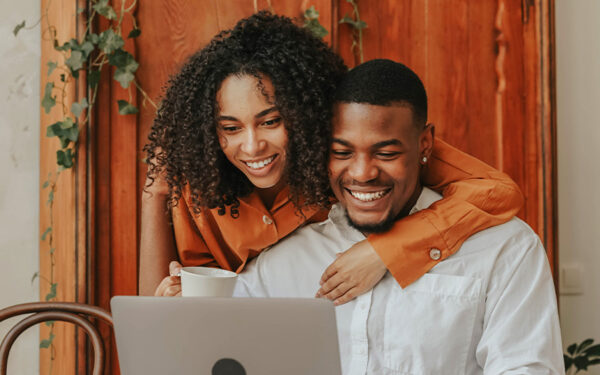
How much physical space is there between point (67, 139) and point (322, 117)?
828 mm

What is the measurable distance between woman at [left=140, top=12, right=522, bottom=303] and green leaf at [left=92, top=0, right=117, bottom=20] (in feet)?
1.40

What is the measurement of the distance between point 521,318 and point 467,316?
0.12m

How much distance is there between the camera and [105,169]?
1694 millimetres

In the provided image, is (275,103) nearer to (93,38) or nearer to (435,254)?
(435,254)

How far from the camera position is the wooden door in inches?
66.4

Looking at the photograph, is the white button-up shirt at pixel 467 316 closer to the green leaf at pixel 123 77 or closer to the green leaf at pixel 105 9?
Answer: the green leaf at pixel 123 77

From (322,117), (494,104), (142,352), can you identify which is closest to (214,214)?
(322,117)

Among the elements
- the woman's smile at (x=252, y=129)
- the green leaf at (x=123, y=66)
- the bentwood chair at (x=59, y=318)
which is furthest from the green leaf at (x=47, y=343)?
the woman's smile at (x=252, y=129)

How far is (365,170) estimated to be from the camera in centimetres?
124

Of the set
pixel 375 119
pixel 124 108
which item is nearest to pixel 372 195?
pixel 375 119

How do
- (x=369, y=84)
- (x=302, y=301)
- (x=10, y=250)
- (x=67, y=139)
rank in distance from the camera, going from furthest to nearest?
(x=10, y=250), (x=67, y=139), (x=369, y=84), (x=302, y=301)

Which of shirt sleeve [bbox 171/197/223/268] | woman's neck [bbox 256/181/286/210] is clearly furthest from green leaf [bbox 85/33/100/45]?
woman's neck [bbox 256/181/286/210]

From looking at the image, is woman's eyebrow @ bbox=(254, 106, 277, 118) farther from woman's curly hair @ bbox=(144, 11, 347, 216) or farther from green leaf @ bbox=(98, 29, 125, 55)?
green leaf @ bbox=(98, 29, 125, 55)

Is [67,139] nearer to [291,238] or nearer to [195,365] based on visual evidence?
[291,238]
